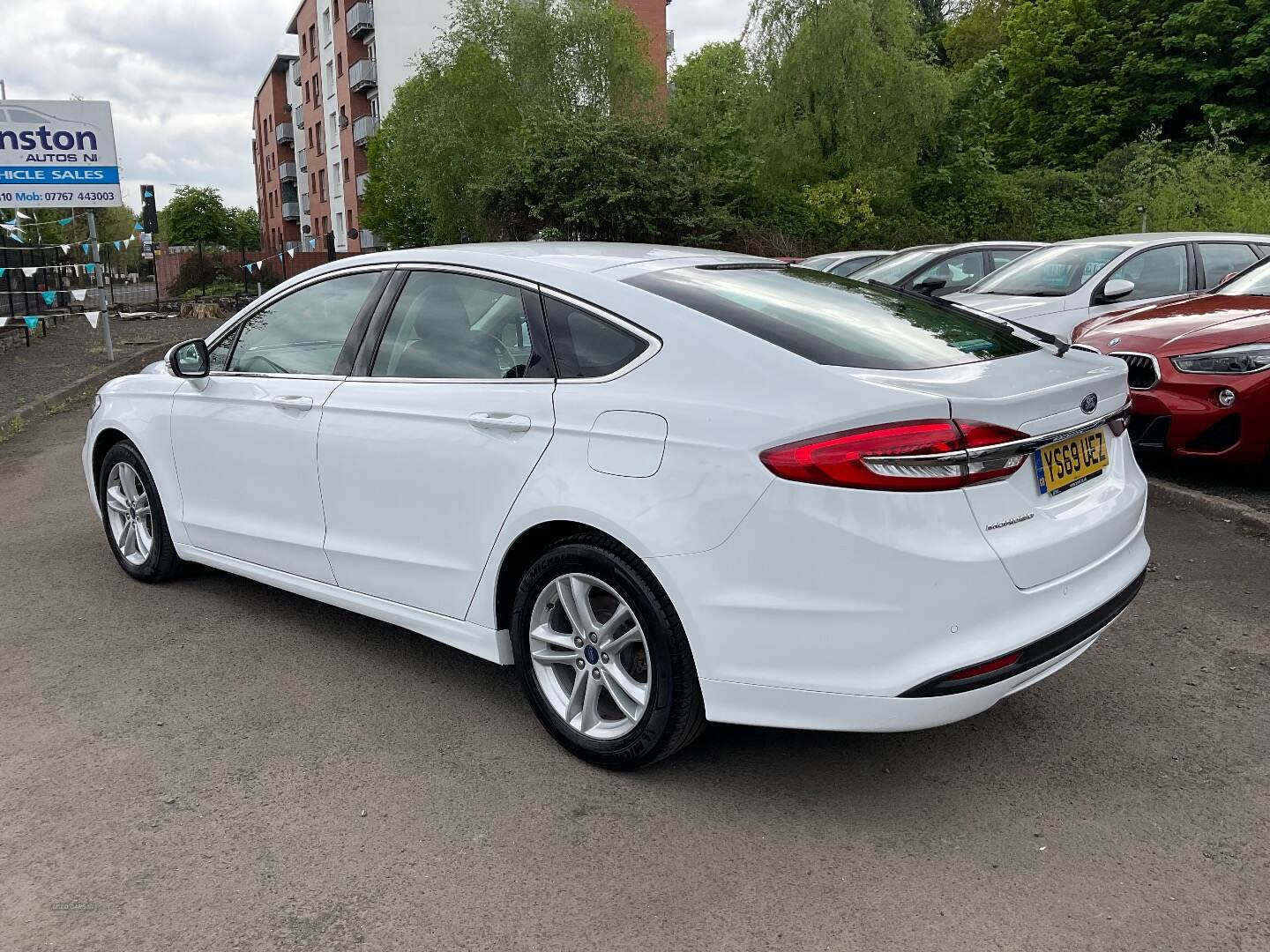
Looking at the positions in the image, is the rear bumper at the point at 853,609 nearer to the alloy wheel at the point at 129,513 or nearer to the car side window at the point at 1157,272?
the alloy wheel at the point at 129,513

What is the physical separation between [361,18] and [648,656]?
182ft

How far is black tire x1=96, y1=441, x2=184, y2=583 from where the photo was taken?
5.07m

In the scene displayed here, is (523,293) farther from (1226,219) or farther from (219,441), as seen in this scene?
(1226,219)

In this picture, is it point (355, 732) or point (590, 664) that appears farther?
point (355, 732)

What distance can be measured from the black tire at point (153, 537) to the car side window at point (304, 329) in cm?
85

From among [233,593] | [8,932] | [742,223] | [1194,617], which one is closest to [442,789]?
[8,932]

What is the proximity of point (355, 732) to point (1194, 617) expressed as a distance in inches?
134

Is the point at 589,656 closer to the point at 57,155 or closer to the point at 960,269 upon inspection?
the point at 960,269

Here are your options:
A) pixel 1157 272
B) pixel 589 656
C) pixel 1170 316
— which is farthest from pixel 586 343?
pixel 1157 272

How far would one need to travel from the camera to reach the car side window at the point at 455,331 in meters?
3.54

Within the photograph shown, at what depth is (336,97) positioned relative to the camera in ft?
192

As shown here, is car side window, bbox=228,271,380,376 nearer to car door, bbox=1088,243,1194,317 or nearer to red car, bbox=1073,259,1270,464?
red car, bbox=1073,259,1270,464

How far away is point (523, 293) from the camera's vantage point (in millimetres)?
3566

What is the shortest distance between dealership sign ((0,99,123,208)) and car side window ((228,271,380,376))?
47.0 ft
